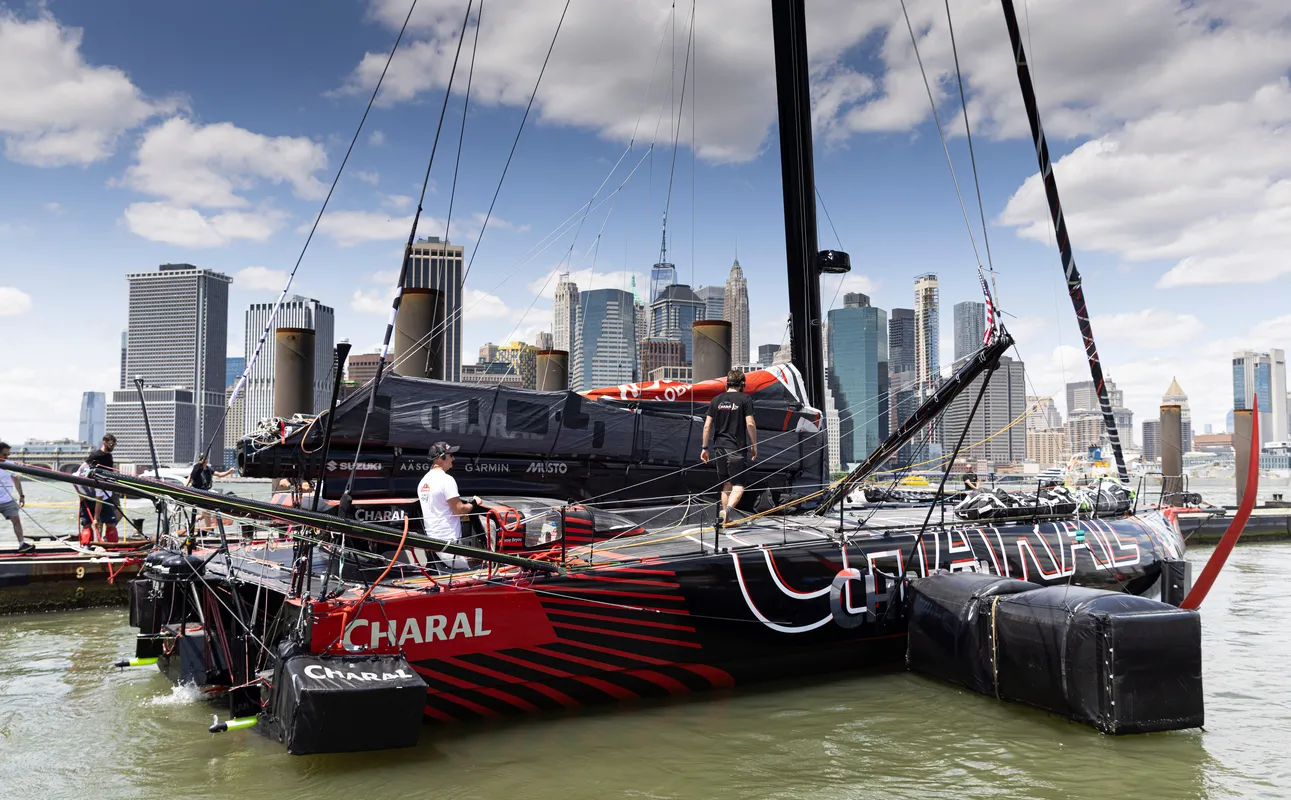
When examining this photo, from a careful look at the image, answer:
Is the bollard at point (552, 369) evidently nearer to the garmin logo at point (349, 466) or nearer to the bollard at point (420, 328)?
the bollard at point (420, 328)

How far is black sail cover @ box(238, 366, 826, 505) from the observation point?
32.2ft

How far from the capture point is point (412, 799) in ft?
17.5

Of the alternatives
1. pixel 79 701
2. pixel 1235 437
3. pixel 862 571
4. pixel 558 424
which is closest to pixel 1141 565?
pixel 862 571

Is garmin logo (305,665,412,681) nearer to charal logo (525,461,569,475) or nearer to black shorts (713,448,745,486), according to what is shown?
black shorts (713,448,745,486)

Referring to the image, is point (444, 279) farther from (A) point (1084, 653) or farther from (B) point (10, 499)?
(A) point (1084, 653)

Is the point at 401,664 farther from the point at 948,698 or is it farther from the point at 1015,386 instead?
the point at 1015,386

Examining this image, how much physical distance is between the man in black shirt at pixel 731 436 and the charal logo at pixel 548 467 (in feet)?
7.77

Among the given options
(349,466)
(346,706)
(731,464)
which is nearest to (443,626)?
(346,706)

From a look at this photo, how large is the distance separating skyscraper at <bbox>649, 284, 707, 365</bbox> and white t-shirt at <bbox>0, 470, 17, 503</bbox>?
32.1 m

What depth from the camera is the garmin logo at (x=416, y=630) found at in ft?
19.4

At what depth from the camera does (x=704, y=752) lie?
20.6ft

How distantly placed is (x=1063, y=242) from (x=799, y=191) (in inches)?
147

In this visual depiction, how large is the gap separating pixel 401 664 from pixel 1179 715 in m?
5.40

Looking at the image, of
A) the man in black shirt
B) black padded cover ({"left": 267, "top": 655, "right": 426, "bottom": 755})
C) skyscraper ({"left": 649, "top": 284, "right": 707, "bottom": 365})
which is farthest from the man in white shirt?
skyscraper ({"left": 649, "top": 284, "right": 707, "bottom": 365})
